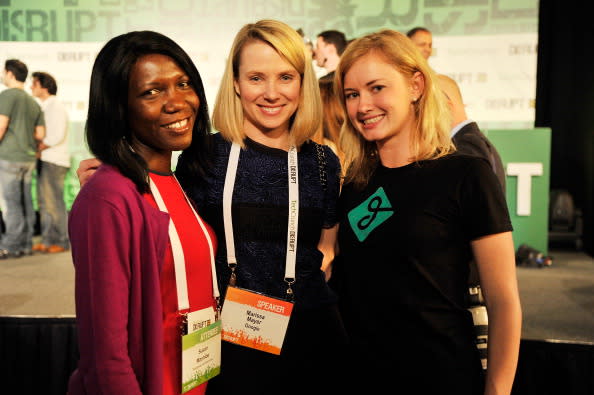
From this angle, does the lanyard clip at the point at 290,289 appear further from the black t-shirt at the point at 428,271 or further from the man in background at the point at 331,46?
the man in background at the point at 331,46

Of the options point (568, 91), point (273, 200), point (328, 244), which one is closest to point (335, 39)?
point (328, 244)

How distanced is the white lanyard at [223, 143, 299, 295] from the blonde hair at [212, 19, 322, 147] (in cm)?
11

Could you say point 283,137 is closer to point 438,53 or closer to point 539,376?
point 539,376

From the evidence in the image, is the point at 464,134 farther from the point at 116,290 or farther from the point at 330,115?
the point at 116,290

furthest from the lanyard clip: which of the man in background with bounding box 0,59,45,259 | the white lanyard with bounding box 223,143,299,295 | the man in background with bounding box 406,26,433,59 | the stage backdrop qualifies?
the man in background with bounding box 0,59,45,259

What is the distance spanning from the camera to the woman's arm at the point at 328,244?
5.27ft

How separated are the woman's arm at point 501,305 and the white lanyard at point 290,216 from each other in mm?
508

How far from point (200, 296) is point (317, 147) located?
0.65 meters

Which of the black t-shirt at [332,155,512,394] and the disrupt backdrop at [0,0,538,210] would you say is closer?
the black t-shirt at [332,155,512,394]

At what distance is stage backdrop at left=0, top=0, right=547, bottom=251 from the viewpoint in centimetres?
548

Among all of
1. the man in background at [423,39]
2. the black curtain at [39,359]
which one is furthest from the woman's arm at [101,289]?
the man in background at [423,39]

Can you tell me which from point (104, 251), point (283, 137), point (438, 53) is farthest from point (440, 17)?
point (104, 251)

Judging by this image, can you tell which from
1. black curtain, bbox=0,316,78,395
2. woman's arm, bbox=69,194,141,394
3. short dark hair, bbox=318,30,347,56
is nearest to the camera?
woman's arm, bbox=69,194,141,394

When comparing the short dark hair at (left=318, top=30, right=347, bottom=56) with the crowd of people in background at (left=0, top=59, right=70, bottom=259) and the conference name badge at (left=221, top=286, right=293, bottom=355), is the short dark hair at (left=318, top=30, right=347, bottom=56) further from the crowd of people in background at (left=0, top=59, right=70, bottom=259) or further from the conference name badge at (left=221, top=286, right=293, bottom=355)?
the conference name badge at (left=221, top=286, right=293, bottom=355)
